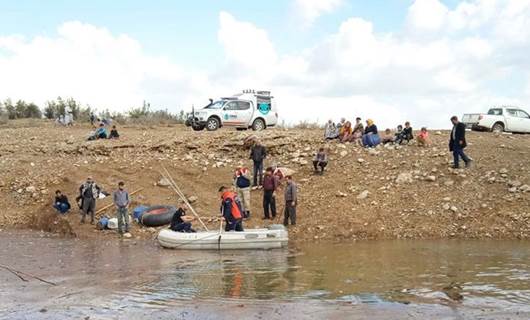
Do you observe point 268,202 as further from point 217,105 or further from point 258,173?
point 217,105

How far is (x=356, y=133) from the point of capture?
25.5 meters

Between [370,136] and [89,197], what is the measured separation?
35.6ft

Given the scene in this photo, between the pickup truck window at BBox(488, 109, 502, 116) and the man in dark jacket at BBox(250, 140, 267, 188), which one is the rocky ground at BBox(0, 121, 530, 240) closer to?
the man in dark jacket at BBox(250, 140, 267, 188)

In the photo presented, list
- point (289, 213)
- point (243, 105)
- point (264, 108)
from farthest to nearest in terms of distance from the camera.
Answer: point (264, 108), point (243, 105), point (289, 213)

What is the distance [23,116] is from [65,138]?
1882 cm

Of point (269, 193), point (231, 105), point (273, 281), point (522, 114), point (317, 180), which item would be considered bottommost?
point (273, 281)

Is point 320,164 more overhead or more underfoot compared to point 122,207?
more overhead

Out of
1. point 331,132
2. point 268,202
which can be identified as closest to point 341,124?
point 331,132


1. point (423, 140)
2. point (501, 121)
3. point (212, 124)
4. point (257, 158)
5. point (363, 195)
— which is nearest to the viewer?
point (363, 195)

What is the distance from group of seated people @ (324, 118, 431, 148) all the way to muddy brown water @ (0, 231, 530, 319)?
268 inches

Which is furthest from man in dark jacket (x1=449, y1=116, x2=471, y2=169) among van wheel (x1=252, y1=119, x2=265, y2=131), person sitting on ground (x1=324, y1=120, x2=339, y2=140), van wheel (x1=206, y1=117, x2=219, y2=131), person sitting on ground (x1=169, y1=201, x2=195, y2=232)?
van wheel (x1=206, y1=117, x2=219, y2=131)

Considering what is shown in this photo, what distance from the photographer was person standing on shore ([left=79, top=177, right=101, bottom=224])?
66.2 feet

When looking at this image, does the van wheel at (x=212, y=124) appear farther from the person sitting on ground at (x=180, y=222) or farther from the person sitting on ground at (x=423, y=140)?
the person sitting on ground at (x=180, y=222)

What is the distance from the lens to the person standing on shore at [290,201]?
1950 centimetres
